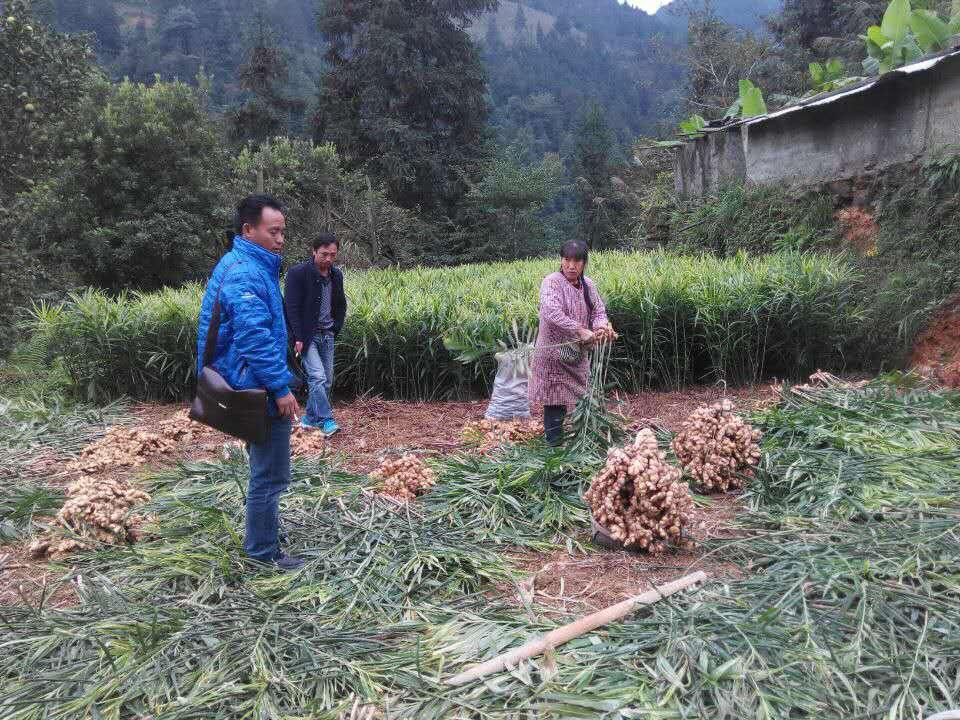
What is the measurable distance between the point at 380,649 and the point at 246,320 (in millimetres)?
1383

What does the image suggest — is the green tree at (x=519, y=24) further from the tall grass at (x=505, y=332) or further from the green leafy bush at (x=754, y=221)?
the tall grass at (x=505, y=332)

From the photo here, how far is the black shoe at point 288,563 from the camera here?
3174 millimetres

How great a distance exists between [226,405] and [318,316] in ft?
9.00

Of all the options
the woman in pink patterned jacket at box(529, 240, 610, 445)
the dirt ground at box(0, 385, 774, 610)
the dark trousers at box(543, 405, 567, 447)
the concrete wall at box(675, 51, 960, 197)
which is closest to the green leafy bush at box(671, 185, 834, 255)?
the concrete wall at box(675, 51, 960, 197)

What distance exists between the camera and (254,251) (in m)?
3.06

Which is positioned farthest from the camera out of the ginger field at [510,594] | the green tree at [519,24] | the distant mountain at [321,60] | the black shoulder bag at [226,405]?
the green tree at [519,24]

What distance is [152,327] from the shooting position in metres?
7.16

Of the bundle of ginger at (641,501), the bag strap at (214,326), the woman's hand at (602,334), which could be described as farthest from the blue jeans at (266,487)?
the woman's hand at (602,334)

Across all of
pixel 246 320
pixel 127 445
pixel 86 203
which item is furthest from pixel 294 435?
pixel 86 203

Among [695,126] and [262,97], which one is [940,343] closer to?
[695,126]

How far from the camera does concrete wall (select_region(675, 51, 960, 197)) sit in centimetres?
688

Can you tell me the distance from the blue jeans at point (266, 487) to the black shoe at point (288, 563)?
4 centimetres

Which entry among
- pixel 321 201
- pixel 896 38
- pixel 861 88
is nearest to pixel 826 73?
pixel 896 38

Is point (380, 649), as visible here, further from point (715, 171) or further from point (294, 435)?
point (715, 171)
